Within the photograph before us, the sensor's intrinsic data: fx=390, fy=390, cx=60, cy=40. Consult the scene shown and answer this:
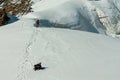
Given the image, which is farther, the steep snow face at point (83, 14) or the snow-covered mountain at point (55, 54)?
the steep snow face at point (83, 14)

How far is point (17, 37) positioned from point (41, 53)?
1.60 m

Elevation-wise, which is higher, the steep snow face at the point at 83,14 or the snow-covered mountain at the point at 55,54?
the snow-covered mountain at the point at 55,54

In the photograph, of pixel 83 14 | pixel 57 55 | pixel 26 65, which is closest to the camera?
pixel 26 65

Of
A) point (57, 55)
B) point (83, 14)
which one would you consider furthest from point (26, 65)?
point (83, 14)

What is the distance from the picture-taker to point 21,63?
945 cm

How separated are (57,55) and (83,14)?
9130 mm

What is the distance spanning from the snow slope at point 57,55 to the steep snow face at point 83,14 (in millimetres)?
4467

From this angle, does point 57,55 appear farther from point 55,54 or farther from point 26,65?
point 26,65

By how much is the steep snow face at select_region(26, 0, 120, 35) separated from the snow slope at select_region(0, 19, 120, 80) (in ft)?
14.7

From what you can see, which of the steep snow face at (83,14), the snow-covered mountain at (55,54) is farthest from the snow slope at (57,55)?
the steep snow face at (83,14)

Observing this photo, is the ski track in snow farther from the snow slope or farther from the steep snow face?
the steep snow face

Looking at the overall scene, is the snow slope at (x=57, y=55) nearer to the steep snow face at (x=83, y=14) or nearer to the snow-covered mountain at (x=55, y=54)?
the snow-covered mountain at (x=55, y=54)

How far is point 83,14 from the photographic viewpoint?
18.7 metres

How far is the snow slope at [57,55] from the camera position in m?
8.68
